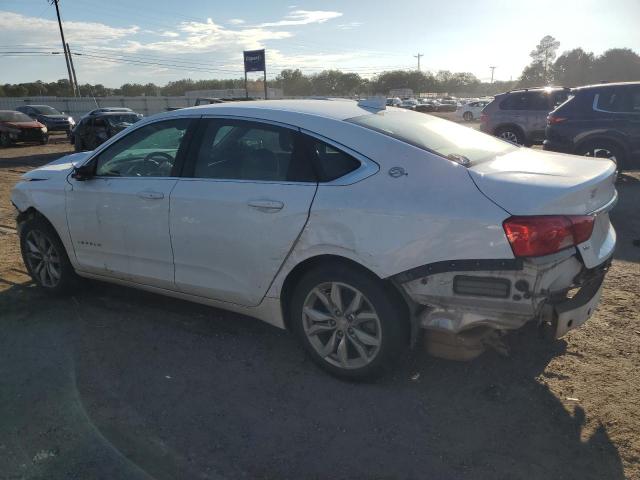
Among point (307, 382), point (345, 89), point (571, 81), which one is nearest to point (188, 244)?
point (307, 382)

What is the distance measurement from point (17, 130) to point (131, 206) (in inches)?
830

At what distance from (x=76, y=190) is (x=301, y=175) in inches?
84.0

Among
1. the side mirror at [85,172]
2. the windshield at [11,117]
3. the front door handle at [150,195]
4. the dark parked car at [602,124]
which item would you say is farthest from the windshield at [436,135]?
the windshield at [11,117]

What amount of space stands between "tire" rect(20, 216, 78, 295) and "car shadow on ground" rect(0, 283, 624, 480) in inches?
24.8

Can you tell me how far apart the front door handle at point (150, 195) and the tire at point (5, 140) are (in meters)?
21.2

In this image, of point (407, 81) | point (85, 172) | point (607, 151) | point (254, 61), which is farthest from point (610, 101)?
point (407, 81)

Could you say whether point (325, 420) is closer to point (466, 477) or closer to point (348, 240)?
point (466, 477)

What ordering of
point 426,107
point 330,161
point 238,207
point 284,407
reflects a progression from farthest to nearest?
point 426,107
point 238,207
point 330,161
point 284,407

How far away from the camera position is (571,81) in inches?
3110

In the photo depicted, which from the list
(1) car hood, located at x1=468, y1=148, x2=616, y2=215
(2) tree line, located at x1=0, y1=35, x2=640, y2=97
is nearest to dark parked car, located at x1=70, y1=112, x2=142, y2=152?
(1) car hood, located at x1=468, y1=148, x2=616, y2=215

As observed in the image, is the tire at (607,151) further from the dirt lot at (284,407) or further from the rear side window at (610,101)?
the dirt lot at (284,407)

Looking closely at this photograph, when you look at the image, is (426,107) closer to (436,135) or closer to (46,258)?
(46,258)

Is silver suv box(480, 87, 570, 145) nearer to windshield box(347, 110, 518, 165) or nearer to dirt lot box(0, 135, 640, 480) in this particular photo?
dirt lot box(0, 135, 640, 480)

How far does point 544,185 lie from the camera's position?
265 cm
